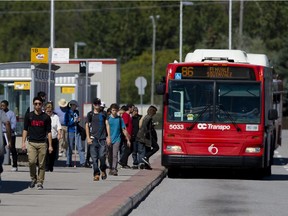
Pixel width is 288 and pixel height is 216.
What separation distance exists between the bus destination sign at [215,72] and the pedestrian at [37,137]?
6.47 metres

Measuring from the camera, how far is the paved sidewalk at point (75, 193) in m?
17.8

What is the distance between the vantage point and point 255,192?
81.1 ft

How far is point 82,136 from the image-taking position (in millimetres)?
31438

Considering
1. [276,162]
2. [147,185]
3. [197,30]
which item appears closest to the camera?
[147,185]

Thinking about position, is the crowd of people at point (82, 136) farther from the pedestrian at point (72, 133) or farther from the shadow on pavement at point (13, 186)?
A: the shadow on pavement at point (13, 186)

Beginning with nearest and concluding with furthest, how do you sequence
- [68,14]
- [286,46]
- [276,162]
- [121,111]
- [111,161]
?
[111,161]
[121,111]
[276,162]
[286,46]
[68,14]

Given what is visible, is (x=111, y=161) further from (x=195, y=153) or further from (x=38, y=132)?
(x=38, y=132)

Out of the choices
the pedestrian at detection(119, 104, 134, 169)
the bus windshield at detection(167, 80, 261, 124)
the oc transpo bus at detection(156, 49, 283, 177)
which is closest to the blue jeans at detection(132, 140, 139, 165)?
the pedestrian at detection(119, 104, 134, 169)

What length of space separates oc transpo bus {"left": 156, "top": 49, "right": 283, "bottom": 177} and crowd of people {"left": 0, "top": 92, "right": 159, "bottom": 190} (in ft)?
4.49

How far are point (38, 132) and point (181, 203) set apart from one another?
10.5ft

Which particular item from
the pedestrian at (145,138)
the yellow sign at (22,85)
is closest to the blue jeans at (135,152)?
the pedestrian at (145,138)

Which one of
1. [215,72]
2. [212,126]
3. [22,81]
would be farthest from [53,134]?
[22,81]

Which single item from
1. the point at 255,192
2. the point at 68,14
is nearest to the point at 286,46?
the point at 68,14

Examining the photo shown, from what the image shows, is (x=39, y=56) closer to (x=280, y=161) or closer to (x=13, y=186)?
(x=13, y=186)
